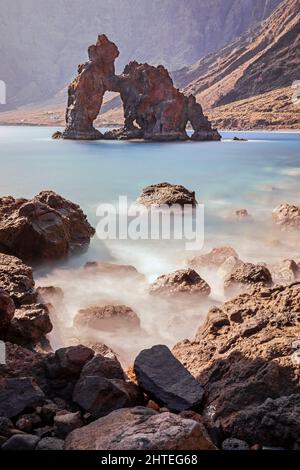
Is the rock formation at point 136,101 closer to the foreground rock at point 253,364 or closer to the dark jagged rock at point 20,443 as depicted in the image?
the foreground rock at point 253,364

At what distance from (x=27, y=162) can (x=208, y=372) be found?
51327 mm

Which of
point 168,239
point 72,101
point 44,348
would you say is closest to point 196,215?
point 168,239

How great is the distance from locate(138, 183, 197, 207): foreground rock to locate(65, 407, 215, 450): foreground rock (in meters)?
19.4

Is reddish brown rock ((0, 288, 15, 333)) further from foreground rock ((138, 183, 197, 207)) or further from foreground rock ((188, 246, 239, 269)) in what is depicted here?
foreground rock ((138, 183, 197, 207))

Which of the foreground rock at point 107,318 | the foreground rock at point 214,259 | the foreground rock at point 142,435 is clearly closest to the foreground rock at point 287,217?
the foreground rock at point 214,259

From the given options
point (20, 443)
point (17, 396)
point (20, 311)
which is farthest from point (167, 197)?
point (20, 443)

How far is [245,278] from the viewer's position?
11.2 metres

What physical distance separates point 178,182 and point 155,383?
34.3 metres

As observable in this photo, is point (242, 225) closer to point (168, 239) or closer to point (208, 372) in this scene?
point (168, 239)

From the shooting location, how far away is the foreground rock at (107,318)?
9680 mm

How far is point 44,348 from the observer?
796 centimetres
